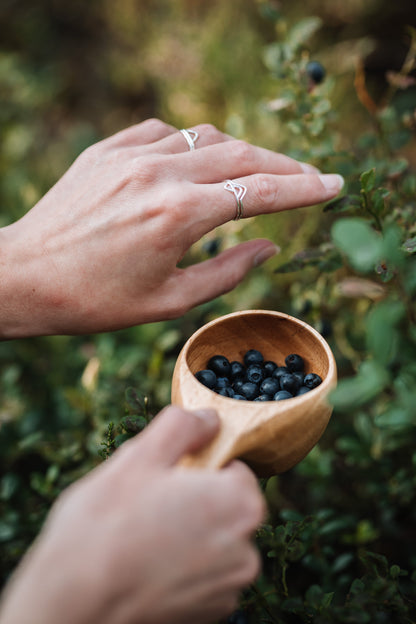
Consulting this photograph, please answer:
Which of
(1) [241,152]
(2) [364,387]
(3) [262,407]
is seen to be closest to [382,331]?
(2) [364,387]

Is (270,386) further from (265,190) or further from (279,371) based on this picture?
(265,190)

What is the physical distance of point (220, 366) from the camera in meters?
0.86

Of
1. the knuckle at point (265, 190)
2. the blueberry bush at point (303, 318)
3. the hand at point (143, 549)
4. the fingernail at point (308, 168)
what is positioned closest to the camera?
the hand at point (143, 549)

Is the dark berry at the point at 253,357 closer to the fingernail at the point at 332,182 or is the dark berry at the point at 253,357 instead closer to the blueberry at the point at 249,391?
the blueberry at the point at 249,391

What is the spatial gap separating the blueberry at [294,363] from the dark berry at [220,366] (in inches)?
4.2

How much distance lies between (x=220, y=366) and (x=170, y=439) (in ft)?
0.92

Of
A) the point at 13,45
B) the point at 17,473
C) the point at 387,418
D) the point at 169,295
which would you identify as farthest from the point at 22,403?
the point at 13,45

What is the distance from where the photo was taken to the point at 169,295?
1000 mm

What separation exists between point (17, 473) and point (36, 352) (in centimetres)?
37

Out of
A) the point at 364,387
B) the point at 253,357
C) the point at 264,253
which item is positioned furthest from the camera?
the point at 264,253

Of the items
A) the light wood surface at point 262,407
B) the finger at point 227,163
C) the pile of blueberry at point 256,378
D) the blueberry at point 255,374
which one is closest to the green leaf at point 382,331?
the light wood surface at point 262,407

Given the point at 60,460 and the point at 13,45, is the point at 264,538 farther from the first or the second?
the point at 13,45

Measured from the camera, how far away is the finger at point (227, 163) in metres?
1.00

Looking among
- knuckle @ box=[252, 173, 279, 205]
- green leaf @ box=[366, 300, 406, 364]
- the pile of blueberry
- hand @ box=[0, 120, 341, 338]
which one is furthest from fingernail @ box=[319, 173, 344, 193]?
green leaf @ box=[366, 300, 406, 364]
